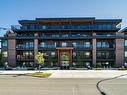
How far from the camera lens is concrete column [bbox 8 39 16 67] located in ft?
238

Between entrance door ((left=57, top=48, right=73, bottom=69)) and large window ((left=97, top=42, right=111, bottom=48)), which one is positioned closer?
entrance door ((left=57, top=48, right=73, bottom=69))

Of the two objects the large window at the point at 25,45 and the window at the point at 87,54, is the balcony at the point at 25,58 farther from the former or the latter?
the window at the point at 87,54

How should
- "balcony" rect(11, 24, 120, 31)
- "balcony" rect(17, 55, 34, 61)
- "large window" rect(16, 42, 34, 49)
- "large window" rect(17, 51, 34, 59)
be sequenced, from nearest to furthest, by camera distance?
"balcony" rect(17, 55, 34, 61), "large window" rect(17, 51, 34, 59), "large window" rect(16, 42, 34, 49), "balcony" rect(11, 24, 120, 31)

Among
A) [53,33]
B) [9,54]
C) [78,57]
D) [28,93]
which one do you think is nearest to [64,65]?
[78,57]


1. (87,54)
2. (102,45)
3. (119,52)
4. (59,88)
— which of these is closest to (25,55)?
A: (87,54)

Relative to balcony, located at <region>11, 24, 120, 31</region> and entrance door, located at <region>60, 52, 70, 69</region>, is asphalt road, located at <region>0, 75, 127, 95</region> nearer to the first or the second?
entrance door, located at <region>60, 52, 70, 69</region>

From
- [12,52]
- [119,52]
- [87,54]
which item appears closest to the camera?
[119,52]

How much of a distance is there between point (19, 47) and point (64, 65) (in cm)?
1379

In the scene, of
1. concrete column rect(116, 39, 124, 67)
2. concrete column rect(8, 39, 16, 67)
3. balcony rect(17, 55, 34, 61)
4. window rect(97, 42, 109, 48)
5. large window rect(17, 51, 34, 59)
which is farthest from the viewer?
large window rect(17, 51, 34, 59)

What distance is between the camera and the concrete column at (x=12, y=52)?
238 ft

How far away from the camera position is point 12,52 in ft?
239

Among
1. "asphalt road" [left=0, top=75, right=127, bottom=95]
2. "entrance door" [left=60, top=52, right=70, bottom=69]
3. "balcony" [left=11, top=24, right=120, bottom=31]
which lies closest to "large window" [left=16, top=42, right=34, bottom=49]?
"balcony" [left=11, top=24, right=120, bottom=31]

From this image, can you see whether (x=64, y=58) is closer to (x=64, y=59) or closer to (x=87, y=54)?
(x=64, y=59)

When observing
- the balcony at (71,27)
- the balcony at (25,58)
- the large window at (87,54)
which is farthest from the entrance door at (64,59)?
the balcony at (25,58)
